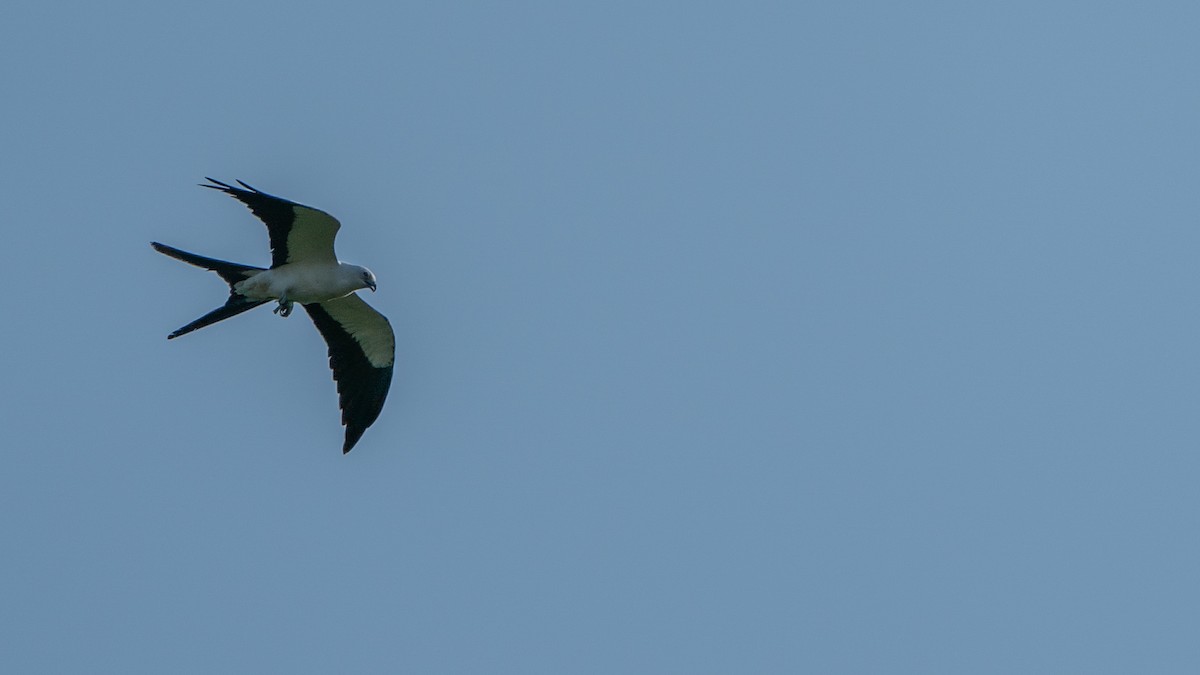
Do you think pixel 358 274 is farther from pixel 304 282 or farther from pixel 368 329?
pixel 368 329

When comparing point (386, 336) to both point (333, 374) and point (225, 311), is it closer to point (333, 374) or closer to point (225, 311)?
point (333, 374)

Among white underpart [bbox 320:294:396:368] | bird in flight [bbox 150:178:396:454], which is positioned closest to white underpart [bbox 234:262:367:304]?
bird in flight [bbox 150:178:396:454]

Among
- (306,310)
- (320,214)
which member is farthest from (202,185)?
(306,310)

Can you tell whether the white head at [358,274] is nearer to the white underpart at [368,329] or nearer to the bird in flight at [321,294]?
the bird in flight at [321,294]

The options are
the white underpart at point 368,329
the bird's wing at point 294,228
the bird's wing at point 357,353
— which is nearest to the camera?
the bird's wing at point 294,228

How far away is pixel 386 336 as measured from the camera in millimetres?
15992

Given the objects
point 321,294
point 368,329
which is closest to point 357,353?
point 368,329

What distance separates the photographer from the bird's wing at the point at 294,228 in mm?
14500

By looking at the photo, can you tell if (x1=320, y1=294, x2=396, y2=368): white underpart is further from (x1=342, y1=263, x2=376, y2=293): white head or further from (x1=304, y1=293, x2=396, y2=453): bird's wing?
(x1=342, y1=263, x2=376, y2=293): white head

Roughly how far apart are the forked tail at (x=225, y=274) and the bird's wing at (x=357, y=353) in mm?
864

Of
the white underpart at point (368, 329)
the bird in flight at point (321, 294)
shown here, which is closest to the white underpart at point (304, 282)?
the bird in flight at point (321, 294)

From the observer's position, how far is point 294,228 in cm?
1489

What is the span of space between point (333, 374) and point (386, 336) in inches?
25.7

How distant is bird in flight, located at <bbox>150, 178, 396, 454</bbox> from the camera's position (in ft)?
48.3
